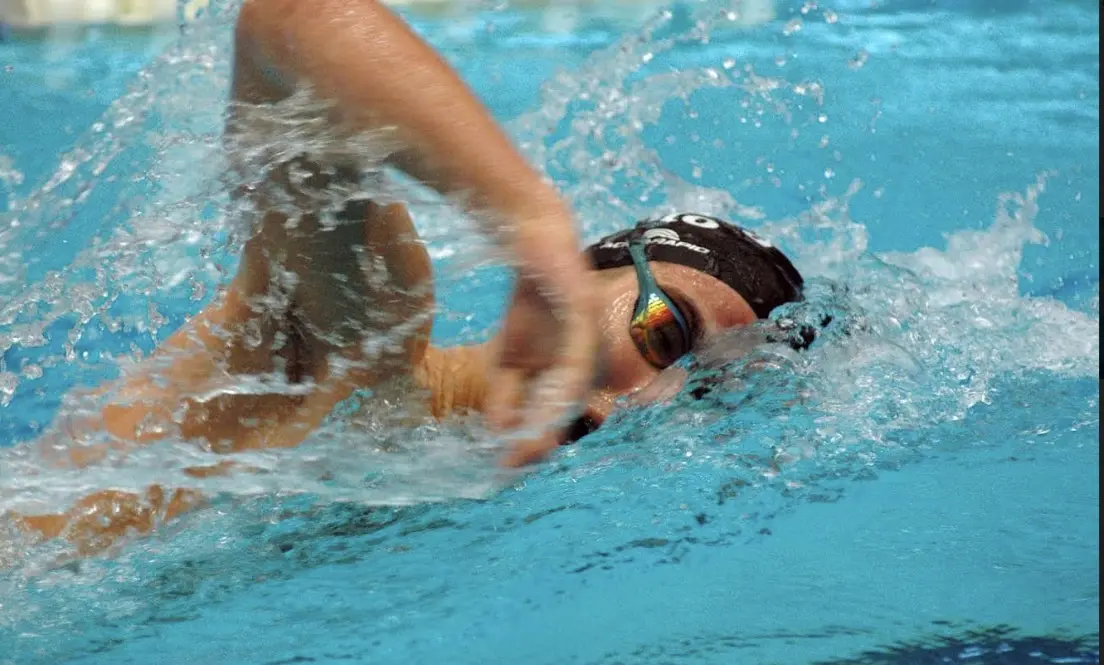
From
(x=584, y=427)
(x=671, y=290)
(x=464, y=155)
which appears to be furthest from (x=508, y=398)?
(x=671, y=290)

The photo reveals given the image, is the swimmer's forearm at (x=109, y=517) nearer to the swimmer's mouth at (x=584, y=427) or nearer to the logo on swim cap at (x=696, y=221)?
the swimmer's mouth at (x=584, y=427)

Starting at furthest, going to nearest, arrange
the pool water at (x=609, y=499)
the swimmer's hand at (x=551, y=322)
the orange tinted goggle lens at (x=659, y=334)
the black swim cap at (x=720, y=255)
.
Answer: the black swim cap at (x=720, y=255)
the orange tinted goggle lens at (x=659, y=334)
the pool water at (x=609, y=499)
the swimmer's hand at (x=551, y=322)

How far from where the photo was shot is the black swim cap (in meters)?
1.57

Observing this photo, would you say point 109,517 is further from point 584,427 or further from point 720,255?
point 720,255

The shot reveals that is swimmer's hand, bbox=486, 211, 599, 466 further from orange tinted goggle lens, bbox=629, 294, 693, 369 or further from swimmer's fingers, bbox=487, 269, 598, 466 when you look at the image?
orange tinted goggle lens, bbox=629, 294, 693, 369

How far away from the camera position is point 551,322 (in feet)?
3.05

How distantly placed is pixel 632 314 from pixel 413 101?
0.57m

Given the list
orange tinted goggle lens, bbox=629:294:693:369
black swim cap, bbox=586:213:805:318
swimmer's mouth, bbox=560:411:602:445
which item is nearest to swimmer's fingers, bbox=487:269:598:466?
swimmer's mouth, bbox=560:411:602:445

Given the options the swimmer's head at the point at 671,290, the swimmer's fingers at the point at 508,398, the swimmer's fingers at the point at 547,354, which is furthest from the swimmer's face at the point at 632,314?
the swimmer's fingers at the point at 547,354

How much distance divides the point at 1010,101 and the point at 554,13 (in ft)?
4.72

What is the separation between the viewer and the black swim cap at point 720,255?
5.14ft

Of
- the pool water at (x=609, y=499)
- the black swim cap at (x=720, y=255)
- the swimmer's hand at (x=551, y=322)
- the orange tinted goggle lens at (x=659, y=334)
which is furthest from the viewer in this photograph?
the black swim cap at (x=720, y=255)

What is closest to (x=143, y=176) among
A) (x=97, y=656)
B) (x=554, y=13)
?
(x=97, y=656)

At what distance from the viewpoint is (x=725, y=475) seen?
1444 mm
